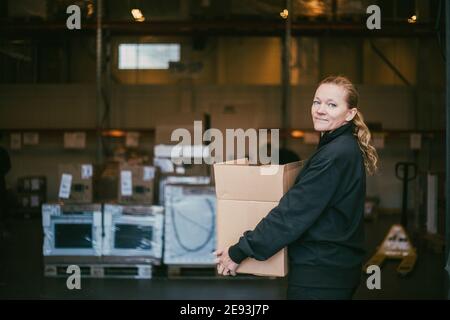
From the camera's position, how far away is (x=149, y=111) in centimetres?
1349

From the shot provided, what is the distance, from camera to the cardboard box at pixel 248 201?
8.38 ft

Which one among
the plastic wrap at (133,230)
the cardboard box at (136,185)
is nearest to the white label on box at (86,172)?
the cardboard box at (136,185)

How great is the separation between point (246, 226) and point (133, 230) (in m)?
4.01

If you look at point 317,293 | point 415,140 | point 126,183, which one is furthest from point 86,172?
point 415,140

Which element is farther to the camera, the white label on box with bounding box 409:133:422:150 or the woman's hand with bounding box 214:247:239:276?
the white label on box with bounding box 409:133:422:150

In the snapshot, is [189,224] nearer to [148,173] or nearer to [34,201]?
[148,173]

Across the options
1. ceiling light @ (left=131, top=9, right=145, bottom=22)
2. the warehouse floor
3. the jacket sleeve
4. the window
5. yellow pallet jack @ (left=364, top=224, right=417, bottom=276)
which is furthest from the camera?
the window

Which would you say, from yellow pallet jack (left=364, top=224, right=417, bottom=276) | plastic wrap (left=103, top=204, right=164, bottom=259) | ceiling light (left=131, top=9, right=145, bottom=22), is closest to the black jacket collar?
plastic wrap (left=103, top=204, right=164, bottom=259)

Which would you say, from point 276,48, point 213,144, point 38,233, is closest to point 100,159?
point 38,233

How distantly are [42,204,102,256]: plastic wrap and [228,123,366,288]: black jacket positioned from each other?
416cm

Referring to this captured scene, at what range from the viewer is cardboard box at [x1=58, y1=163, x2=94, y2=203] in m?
6.50

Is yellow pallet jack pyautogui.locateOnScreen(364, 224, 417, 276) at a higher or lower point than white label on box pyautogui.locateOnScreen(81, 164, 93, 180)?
lower

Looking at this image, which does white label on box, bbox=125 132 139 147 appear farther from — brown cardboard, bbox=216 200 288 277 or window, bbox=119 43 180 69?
brown cardboard, bbox=216 200 288 277

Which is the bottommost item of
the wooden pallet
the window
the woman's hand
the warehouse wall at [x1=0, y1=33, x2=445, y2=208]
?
the wooden pallet
